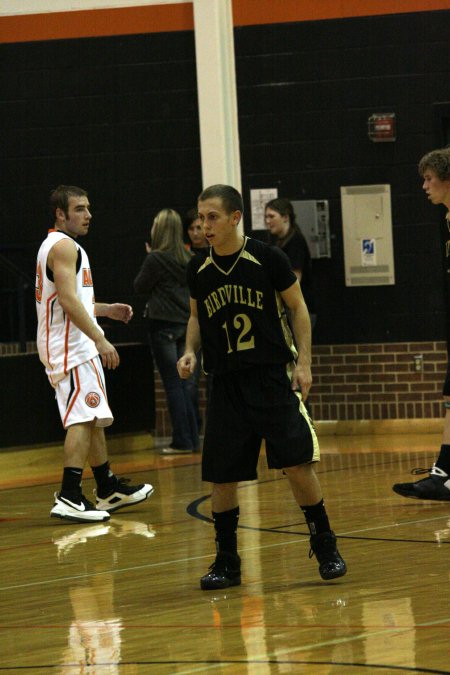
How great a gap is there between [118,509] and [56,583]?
1944 mm

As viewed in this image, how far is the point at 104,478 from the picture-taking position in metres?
6.94

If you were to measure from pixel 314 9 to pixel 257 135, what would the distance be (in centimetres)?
113

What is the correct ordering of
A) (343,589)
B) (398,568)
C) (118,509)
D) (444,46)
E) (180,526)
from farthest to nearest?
(444,46) → (118,509) → (180,526) → (398,568) → (343,589)

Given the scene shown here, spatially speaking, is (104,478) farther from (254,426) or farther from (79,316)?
(254,426)

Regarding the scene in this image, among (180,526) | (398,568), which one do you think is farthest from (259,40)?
(398,568)

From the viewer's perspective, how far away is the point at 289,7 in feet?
34.8

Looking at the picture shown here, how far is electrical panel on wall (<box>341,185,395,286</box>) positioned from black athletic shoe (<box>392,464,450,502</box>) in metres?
4.05

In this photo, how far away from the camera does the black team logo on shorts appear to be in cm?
667

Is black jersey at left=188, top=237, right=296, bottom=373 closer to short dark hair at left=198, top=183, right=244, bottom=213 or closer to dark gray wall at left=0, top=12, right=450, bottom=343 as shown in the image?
short dark hair at left=198, top=183, right=244, bottom=213

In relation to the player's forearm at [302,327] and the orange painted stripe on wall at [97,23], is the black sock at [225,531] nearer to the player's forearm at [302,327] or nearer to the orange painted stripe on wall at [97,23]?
the player's forearm at [302,327]

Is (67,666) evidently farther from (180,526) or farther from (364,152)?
(364,152)

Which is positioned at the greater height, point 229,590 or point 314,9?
point 314,9

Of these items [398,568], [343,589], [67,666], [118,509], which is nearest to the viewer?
[67,666]

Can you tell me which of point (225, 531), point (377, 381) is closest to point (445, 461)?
point (225, 531)
